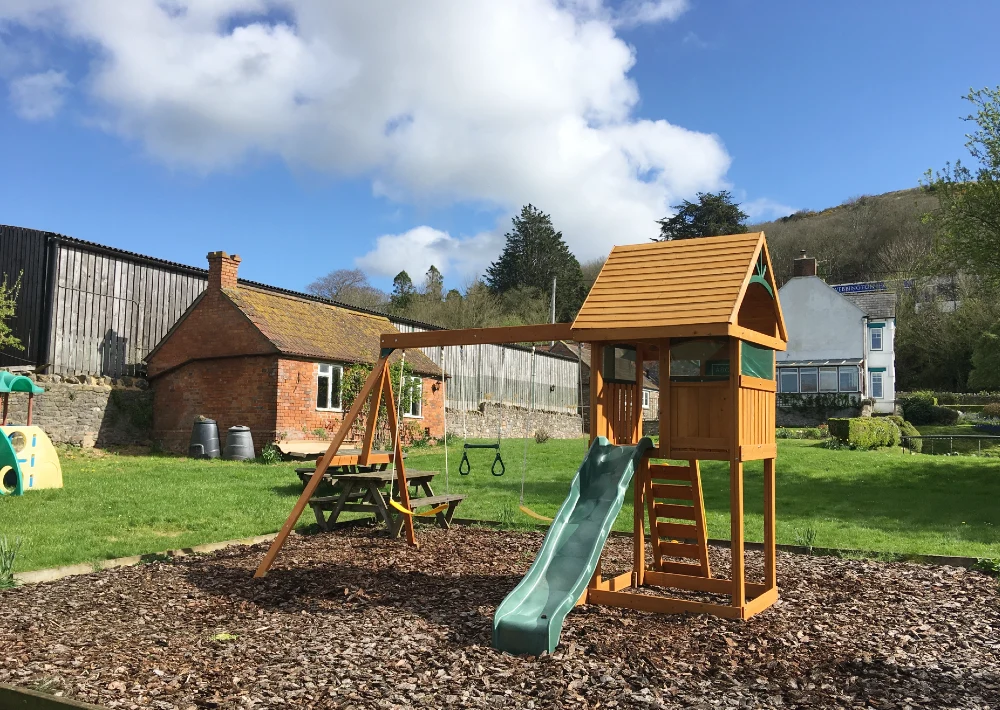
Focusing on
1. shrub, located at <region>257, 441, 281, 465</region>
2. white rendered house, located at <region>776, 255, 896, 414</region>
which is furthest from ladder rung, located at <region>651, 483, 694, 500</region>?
white rendered house, located at <region>776, 255, 896, 414</region>

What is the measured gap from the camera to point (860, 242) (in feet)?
243

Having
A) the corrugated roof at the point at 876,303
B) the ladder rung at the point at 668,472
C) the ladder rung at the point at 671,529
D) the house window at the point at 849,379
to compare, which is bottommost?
the ladder rung at the point at 671,529

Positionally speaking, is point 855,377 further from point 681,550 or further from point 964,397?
point 681,550

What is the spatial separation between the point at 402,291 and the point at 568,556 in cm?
6363

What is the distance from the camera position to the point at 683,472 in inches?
291

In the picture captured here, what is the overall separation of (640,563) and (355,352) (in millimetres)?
18627

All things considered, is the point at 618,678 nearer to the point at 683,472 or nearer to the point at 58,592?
the point at 683,472

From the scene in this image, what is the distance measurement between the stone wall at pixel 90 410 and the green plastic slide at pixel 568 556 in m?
19.7

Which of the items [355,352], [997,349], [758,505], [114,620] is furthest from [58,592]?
[997,349]

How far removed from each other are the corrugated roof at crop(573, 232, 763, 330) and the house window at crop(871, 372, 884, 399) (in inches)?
1716

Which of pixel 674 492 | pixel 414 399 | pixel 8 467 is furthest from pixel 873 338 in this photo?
pixel 8 467

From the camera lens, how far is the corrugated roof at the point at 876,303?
4592cm

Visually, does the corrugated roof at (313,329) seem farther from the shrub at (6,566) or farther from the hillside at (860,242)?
the hillside at (860,242)

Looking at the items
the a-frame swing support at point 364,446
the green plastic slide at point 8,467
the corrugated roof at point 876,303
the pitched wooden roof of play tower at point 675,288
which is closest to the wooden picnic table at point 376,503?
the a-frame swing support at point 364,446
